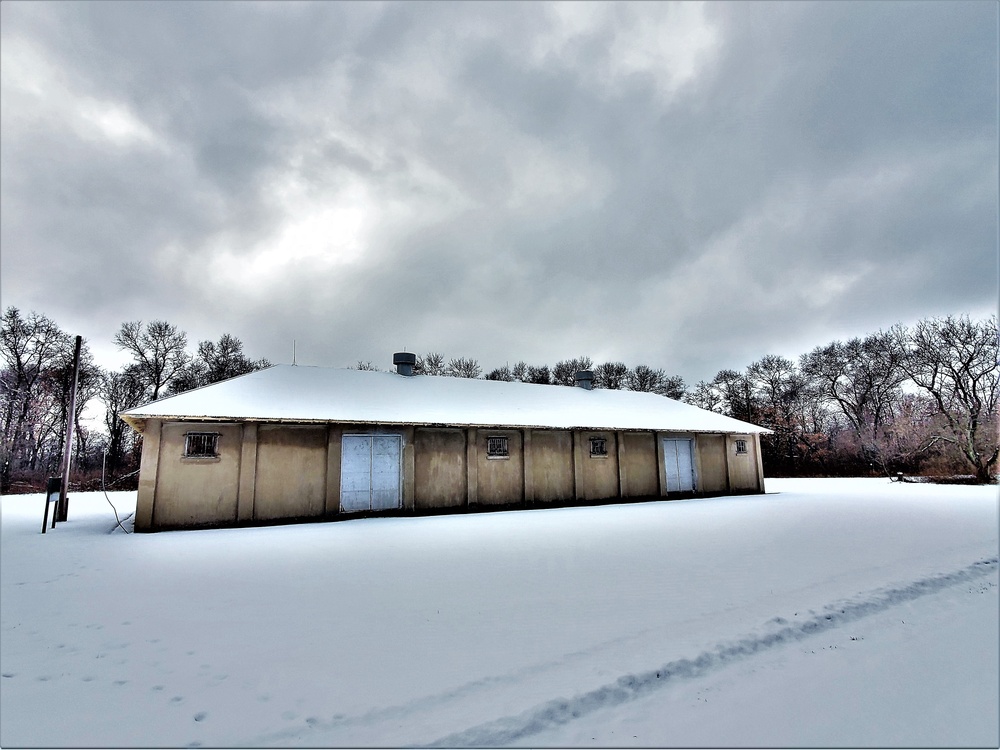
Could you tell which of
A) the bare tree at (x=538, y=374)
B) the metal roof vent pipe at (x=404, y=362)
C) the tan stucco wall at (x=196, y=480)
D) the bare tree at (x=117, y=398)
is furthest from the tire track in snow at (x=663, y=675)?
the bare tree at (x=538, y=374)

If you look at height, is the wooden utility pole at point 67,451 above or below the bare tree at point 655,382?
below

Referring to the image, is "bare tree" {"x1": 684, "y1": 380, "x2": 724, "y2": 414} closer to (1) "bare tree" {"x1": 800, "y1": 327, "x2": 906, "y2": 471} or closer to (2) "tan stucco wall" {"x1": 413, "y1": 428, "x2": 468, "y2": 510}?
(1) "bare tree" {"x1": 800, "y1": 327, "x2": 906, "y2": 471}

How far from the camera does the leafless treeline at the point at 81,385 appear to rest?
26.0m

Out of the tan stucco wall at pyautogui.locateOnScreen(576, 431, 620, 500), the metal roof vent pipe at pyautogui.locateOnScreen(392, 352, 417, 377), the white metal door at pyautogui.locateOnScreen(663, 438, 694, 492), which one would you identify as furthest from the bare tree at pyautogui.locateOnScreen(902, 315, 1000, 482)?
the metal roof vent pipe at pyautogui.locateOnScreen(392, 352, 417, 377)

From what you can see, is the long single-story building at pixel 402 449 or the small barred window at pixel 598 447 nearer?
the long single-story building at pixel 402 449

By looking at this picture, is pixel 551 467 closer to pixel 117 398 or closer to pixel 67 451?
pixel 67 451

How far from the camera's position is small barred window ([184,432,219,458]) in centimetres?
1195

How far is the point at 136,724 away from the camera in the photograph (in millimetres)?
3078

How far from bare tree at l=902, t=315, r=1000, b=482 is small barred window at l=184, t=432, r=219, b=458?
102 feet

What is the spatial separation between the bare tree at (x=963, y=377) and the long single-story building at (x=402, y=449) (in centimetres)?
1237

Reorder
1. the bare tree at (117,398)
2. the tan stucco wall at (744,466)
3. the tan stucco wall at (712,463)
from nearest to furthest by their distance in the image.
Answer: the tan stucco wall at (712,463) < the tan stucco wall at (744,466) < the bare tree at (117,398)

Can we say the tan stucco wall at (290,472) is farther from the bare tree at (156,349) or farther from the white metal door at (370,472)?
the bare tree at (156,349)

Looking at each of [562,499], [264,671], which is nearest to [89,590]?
[264,671]

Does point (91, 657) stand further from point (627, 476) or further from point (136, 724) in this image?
point (627, 476)
